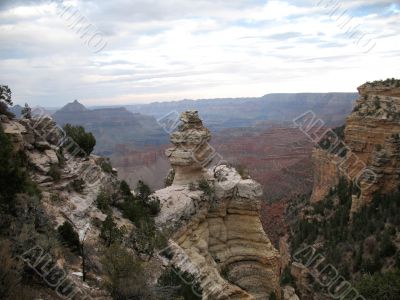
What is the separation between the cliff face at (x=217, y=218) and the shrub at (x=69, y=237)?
5779mm

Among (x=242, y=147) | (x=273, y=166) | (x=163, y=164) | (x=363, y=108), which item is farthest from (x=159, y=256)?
(x=242, y=147)

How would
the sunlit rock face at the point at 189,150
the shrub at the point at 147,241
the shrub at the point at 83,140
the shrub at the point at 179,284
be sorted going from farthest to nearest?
1. the sunlit rock face at the point at 189,150
2. the shrub at the point at 83,140
3. the shrub at the point at 147,241
4. the shrub at the point at 179,284

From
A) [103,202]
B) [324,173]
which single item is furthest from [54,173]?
[324,173]

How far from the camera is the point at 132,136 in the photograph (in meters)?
174

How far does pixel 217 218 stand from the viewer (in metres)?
22.4

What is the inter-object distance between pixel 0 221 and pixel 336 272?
28.7 m

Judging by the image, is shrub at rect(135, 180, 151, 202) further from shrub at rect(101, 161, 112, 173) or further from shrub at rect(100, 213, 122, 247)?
shrub at rect(100, 213, 122, 247)

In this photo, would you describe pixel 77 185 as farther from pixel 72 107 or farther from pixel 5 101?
pixel 72 107

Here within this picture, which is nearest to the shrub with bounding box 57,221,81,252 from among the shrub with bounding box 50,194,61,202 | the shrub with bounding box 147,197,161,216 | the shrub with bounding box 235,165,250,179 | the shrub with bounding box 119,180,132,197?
the shrub with bounding box 50,194,61,202

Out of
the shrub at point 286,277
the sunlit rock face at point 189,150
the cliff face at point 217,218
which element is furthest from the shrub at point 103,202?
the shrub at point 286,277

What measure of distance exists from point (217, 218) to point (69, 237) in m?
9.59

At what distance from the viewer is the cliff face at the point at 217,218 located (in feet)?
67.8

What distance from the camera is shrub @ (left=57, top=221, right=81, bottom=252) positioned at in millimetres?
14141

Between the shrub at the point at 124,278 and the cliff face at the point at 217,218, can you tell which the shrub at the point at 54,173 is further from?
the shrub at the point at 124,278
